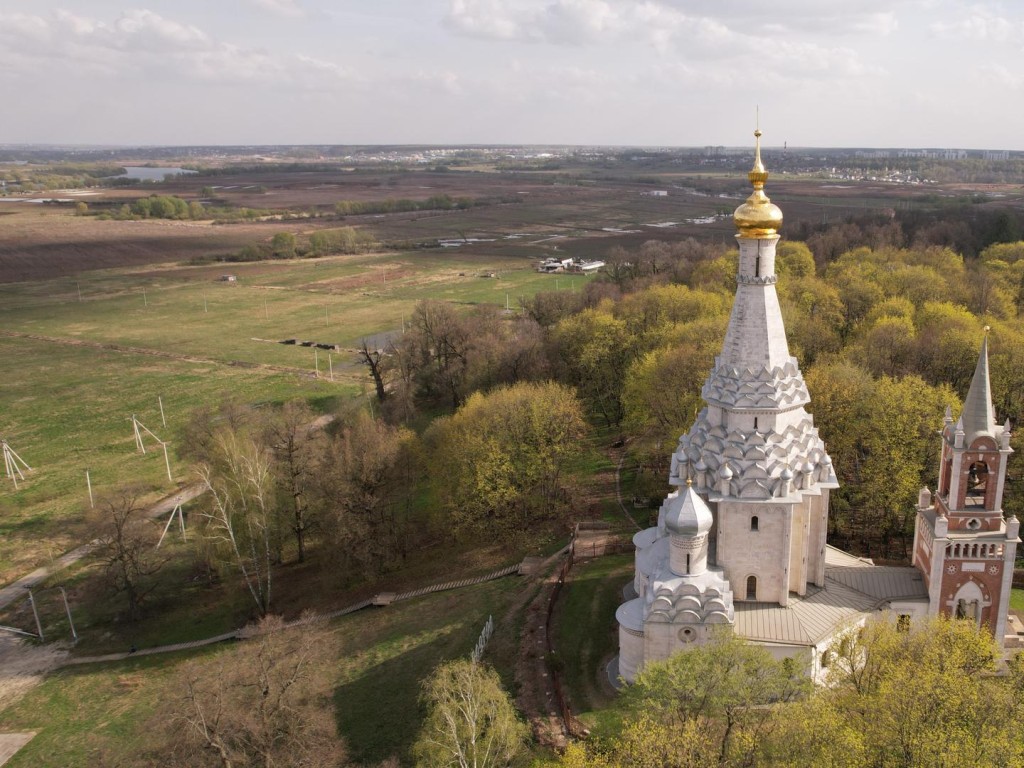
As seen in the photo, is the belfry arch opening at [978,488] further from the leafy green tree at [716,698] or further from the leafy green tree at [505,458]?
the leafy green tree at [505,458]

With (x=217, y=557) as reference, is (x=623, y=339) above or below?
above

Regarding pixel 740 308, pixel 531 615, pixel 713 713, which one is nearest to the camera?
pixel 713 713

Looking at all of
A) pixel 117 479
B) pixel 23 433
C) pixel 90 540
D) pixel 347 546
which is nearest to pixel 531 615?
pixel 347 546

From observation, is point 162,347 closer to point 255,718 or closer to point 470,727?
point 255,718

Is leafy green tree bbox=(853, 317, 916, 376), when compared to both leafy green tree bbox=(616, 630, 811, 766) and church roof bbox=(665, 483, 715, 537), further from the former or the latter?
leafy green tree bbox=(616, 630, 811, 766)

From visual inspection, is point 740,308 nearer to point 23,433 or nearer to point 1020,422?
point 1020,422

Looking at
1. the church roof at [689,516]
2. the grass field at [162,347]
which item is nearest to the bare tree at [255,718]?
the church roof at [689,516]

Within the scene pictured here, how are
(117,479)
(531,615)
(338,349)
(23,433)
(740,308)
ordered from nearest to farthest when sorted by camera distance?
(740,308)
(531,615)
(117,479)
(23,433)
(338,349)
